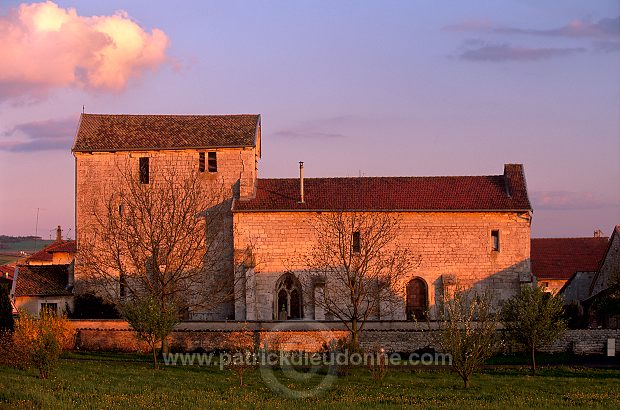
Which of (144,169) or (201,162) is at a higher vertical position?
(201,162)

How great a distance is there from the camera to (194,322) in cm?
4312

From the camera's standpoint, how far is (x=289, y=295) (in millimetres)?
48094

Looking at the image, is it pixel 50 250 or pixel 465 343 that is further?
pixel 50 250

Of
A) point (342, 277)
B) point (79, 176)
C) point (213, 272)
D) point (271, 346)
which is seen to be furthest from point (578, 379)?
point (79, 176)

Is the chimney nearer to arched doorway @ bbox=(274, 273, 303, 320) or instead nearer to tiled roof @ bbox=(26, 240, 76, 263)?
arched doorway @ bbox=(274, 273, 303, 320)

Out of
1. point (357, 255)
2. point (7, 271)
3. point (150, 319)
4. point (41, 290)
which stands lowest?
point (150, 319)

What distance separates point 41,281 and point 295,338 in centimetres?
1746

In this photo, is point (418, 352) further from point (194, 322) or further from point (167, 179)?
point (167, 179)

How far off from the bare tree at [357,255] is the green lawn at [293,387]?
13.1 metres

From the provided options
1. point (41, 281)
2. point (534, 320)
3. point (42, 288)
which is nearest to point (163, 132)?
point (41, 281)

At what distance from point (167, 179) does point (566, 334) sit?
23156 mm

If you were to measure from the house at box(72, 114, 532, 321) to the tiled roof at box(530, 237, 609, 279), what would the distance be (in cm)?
1999

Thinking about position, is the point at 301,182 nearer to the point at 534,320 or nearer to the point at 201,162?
the point at 201,162

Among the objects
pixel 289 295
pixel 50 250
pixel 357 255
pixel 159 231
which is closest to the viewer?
pixel 159 231
